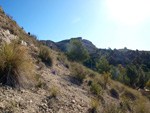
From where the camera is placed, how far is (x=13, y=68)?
279 centimetres

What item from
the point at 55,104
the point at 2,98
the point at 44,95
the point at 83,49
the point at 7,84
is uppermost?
the point at 83,49

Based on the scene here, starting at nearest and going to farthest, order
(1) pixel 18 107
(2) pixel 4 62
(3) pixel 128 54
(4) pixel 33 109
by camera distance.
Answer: (1) pixel 18 107 → (4) pixel 33 109 → (2) pixel 4 62 → (3) pixel 128 54

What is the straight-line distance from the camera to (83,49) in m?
23.0

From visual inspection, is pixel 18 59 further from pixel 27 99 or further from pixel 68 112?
pixel 68 112

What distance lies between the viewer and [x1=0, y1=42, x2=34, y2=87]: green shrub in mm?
2658

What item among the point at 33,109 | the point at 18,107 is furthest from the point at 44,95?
the point at 18,107

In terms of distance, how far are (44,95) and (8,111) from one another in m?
1.24

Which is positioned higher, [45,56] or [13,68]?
[45,56]

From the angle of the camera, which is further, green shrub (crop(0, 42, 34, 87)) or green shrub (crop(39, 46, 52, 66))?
green shrub (crop(39, 46, 52, 66))

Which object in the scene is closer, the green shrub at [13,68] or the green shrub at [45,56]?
the green shrub at [13,68]

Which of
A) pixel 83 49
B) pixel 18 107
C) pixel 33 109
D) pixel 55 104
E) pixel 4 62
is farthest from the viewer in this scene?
pixel 83 49

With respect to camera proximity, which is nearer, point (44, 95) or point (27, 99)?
point (27, 99)

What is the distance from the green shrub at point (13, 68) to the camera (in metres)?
2.66

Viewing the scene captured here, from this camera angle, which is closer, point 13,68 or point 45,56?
point 13,68
